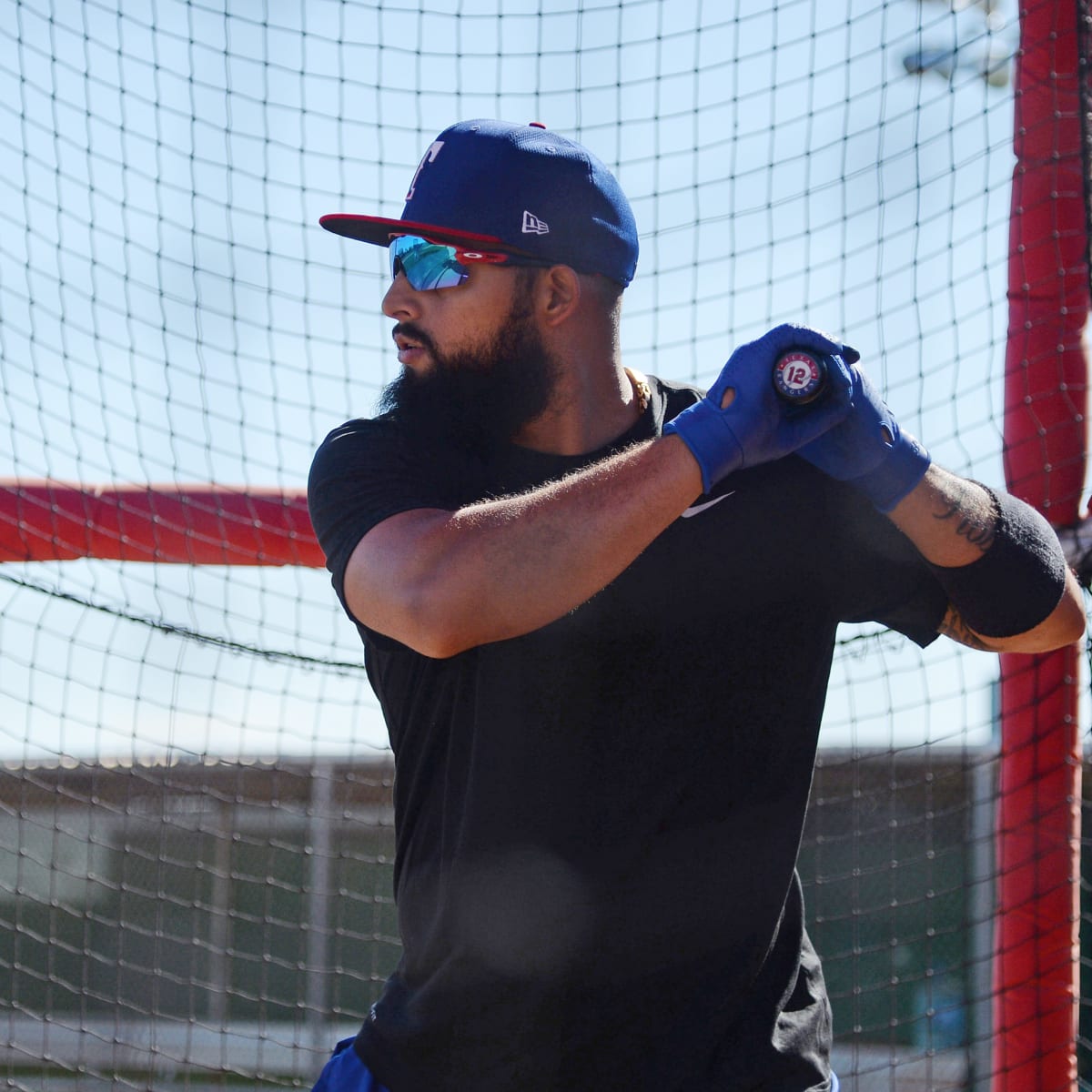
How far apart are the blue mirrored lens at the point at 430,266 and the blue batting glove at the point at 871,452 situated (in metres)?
0.52

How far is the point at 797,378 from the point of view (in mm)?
1519

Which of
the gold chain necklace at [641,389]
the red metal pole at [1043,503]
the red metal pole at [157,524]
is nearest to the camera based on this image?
the gold chain necklace at [641,389]

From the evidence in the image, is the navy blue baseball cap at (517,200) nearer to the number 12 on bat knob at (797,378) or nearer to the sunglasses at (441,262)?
the sunglasses at (441,262)

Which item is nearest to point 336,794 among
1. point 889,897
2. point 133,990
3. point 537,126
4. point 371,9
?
point 133,990

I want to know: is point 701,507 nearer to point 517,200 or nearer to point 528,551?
point 528,551

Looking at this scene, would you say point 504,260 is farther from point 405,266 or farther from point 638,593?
point 638,593

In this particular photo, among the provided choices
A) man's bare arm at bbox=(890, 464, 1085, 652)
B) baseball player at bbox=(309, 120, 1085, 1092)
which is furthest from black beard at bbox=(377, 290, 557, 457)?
man's bare arm at bbox=(890, 464, 1085, 652)

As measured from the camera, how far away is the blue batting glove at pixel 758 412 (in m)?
1.49

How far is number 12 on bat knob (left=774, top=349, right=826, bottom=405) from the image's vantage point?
1.52 metres

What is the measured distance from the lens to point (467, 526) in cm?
150

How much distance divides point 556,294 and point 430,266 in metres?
0.17

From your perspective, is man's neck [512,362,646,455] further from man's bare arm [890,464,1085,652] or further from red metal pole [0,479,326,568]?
red metal pole [0,479,326,568]

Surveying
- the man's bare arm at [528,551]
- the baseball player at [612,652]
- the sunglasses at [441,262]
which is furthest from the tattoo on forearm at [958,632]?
the sunglasses at [441,262]

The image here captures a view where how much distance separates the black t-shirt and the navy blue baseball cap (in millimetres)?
303
